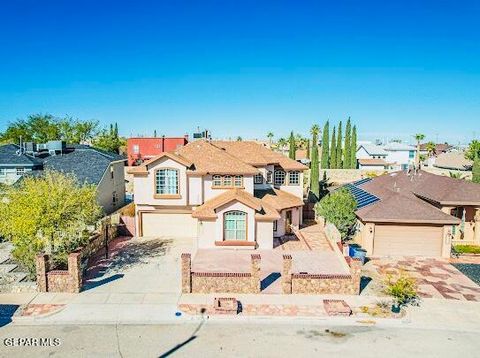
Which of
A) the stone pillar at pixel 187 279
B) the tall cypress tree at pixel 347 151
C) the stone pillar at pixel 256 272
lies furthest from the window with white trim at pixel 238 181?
the tall cypress tree at pixel 347 151

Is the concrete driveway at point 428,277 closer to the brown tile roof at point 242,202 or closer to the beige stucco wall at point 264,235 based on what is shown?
the beige stucco wall at point 264,235

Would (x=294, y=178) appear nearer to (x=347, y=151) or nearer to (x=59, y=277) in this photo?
(x=59, y=277)

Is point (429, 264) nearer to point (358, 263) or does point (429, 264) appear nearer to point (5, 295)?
point (358, 263)

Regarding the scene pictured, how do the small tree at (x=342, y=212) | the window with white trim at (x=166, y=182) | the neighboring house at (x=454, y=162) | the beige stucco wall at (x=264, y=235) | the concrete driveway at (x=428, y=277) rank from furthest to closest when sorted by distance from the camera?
the neighboring house at (x=454, y=162) < the window with white trim at (x=166, y=182) < the small tree at (x=342, y=212) < the beige stucco wall at (x=264, y=235) < the concrete driveway at (x=428, y=277)

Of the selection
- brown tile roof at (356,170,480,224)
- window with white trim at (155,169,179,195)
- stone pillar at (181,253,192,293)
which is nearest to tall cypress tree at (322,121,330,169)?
brown tile roof at (356,170,480,224)

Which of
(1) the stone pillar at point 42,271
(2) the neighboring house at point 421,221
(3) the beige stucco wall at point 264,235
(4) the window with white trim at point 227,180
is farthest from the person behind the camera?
(4) the window with white trim at point 227,180

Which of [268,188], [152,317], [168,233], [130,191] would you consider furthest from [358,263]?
[130,191]

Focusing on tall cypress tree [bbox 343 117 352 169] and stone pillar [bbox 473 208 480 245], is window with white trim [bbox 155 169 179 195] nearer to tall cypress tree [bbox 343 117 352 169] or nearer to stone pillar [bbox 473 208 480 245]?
stone pillar [bbox 473 208 480 245]
